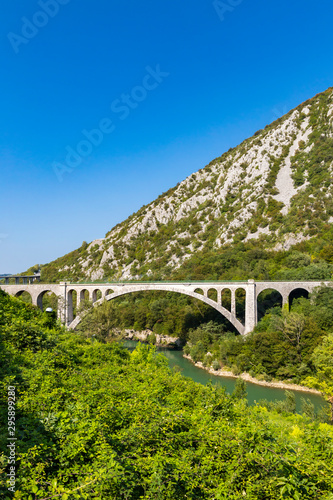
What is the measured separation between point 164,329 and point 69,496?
39.8 m

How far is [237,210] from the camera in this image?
211 feet

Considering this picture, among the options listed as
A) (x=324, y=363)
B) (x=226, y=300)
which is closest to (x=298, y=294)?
(x=226, y=300)

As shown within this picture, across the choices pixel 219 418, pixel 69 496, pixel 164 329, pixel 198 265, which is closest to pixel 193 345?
pixel 164 329

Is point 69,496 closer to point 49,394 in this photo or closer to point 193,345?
point 49,394

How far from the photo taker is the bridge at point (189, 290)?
3350 cm

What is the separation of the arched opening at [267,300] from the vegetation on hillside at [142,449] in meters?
32.0

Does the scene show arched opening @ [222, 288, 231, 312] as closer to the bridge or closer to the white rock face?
the bridge

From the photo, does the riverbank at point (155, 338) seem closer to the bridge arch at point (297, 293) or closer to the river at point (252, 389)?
the river at point (252, 389)

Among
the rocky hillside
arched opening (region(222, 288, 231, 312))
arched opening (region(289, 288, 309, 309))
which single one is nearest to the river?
arched opening (region(222, 288, 231, 312))

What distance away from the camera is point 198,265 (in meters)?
50.7

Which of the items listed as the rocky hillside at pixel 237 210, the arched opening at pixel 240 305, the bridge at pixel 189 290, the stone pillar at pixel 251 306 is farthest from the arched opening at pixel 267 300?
the rocky hillside at pixel 237 210

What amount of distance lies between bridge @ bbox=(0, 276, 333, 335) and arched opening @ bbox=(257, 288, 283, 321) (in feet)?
7.79

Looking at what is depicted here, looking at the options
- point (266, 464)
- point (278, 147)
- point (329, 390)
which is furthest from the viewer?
point (278, 147)

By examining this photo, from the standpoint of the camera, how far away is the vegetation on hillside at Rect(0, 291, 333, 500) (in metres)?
3.75
